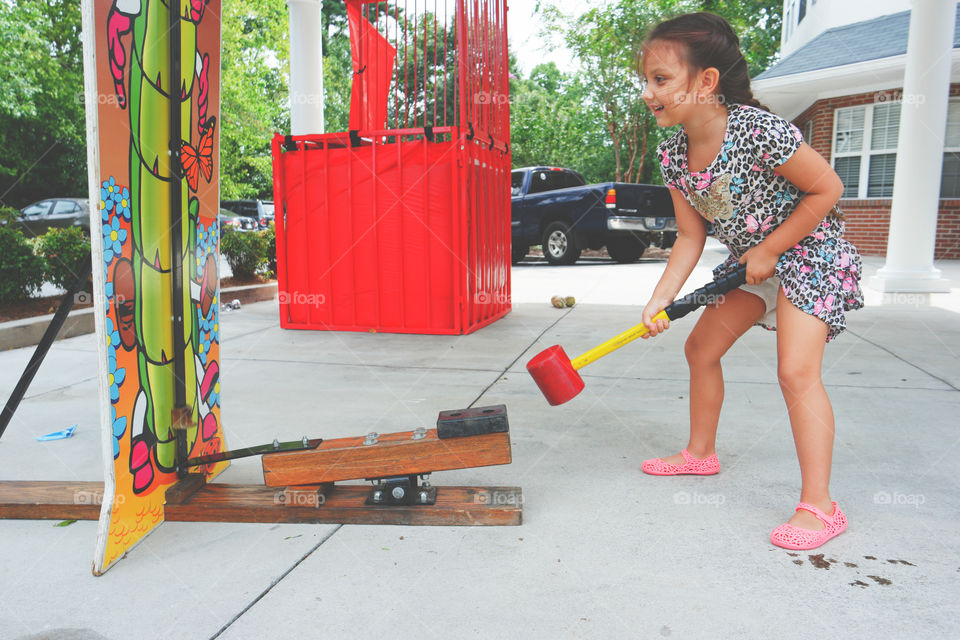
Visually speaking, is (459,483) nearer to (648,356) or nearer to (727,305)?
(727,305)

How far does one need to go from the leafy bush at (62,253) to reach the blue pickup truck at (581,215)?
8.29 meters

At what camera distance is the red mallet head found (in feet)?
7.40

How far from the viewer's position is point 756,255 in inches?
87.4

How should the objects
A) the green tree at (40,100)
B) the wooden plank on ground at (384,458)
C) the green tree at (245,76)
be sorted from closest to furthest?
the wooden plank on ground at (384,458) < the green tree at (245,76) < the green tree at (40,100)

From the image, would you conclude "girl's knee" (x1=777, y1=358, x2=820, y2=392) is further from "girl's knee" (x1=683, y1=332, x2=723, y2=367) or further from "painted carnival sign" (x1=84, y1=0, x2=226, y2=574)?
"painted carnival sign" (x1=84, y1=0, x2=226, y2=574)

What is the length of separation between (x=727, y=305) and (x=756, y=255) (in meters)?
0.36

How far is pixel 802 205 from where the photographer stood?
2162 millimetres

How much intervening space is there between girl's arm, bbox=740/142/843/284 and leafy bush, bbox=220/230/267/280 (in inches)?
310

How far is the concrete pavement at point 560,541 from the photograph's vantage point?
1.74m

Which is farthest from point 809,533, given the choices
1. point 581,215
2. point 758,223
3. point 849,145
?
point 849,145

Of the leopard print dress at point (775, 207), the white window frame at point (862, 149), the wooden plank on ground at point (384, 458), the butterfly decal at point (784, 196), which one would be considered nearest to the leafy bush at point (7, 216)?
the wooden plank on ground at point (384, 458)

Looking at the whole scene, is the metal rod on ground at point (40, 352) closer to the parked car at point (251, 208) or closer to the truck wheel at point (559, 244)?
the truck wheel at point (559, 244)

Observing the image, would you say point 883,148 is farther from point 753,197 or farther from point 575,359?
point 575,359

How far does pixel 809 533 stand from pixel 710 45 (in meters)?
1.52
